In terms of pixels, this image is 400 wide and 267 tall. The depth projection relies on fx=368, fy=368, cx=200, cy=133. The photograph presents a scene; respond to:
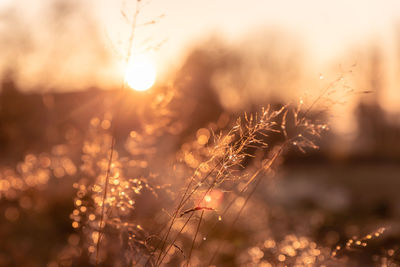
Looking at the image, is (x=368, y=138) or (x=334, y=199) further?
(x=368, y=138)

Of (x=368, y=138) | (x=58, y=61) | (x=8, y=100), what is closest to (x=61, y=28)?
(x=58, y=61)

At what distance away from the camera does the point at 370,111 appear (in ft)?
91.2

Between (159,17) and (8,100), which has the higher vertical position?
(159,17)

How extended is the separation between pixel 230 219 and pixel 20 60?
11.3 m

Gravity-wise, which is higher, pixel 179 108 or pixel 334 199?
pixel 179 108

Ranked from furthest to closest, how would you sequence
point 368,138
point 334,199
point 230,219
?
point 368,138 → point 334,199 → point 230,219

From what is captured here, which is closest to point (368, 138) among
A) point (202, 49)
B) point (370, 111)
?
point (370, 111)

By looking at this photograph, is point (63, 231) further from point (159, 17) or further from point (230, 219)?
point (159, 17)

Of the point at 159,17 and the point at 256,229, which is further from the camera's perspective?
the point at 256,229

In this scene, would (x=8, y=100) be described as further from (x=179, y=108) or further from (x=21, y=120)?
(x=179, y=108)

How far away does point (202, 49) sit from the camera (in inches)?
570

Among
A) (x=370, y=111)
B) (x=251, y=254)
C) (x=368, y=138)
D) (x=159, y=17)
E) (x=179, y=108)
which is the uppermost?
(x=159, y=17)

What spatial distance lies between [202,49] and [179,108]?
962 cm

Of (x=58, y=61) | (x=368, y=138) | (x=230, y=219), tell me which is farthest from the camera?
(x=368, y=138)
